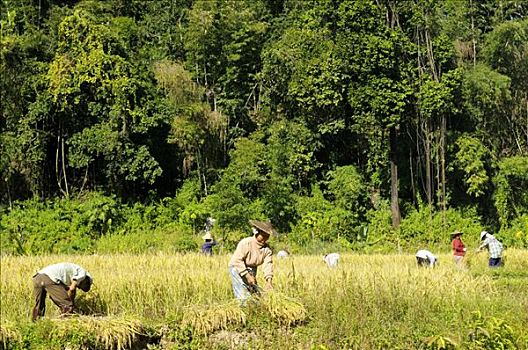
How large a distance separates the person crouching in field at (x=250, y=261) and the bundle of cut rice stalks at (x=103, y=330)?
1.39 meters

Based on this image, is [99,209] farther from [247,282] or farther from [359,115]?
[247,282]

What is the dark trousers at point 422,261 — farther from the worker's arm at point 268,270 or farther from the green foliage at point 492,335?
the worker's arm at point 268,270

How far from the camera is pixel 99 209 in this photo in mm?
20172

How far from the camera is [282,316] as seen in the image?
694 cm

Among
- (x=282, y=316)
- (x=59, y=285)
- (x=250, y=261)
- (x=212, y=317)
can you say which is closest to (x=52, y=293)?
(x=59, y=285)

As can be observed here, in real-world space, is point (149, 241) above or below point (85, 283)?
below

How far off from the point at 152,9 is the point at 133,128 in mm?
7274

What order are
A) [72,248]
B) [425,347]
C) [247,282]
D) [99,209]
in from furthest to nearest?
[99,209], [72,248], [247,282], [425,347]

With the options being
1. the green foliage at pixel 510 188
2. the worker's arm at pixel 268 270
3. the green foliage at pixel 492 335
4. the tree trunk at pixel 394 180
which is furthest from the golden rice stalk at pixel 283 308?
the green foliage at pixel 510 188

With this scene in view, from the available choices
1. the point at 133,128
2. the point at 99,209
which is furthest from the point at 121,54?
the point at 99,209

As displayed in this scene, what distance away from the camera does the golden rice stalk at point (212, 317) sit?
685 cm

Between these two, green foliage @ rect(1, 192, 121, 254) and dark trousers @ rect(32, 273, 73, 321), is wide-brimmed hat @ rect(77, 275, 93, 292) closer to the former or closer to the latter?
dark trousers @ rect(32, 273, 73, 321)

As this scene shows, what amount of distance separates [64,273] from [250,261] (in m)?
2.40

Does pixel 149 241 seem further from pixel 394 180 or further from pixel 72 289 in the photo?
pixel 72 289
